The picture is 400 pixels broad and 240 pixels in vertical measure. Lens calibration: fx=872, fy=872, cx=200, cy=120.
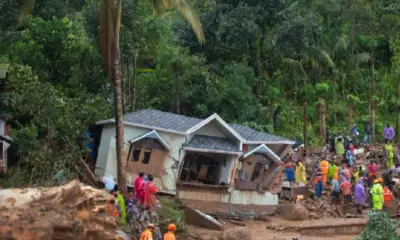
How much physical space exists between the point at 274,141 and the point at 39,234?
57.4 ft

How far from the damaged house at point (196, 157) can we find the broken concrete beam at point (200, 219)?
194 centimetres

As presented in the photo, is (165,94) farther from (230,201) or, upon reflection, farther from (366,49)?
(366,49)

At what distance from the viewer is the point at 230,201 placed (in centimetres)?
2880

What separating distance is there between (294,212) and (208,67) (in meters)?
13.1

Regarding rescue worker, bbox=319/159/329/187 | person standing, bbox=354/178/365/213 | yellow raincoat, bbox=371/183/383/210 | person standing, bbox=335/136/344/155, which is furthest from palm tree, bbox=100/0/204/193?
person standing, bbox=335/136/344/155

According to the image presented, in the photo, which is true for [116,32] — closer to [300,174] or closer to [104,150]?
[104,150]

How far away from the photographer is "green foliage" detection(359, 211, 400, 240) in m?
20.8

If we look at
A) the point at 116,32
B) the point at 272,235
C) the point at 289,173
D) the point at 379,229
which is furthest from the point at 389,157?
the point at 116,32

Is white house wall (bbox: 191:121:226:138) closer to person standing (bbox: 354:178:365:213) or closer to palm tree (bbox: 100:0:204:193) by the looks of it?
palm tree (bbox: 100:0:204:193)

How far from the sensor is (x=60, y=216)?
13.7 meters

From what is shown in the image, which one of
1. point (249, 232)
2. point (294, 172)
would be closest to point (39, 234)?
point (249, 232)

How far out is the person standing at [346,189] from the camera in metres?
30.0

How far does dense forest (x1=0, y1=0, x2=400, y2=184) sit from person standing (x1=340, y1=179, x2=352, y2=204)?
8.15 meters

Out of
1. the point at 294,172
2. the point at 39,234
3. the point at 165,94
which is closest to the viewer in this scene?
the point at 39,234
